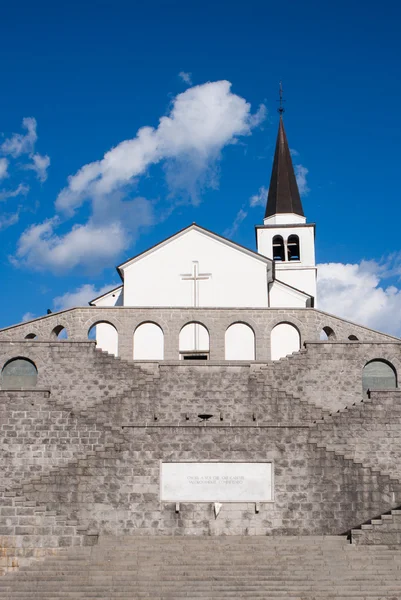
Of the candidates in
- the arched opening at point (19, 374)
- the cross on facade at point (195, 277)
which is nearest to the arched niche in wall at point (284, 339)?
the cross on facade at point (195, 277)

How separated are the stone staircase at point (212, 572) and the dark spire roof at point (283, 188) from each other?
1513 inches

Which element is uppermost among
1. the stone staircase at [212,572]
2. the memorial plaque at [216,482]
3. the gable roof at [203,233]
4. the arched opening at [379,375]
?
the gable roof at [203,233]

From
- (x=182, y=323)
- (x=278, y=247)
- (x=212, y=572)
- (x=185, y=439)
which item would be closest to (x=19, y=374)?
(x=182, y=323)

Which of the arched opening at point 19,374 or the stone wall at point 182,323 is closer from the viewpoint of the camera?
the arched opening at point 19,374

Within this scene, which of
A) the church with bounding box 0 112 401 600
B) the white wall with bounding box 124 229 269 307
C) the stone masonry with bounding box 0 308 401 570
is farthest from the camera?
the white wall with bounding box 124 229 269 307

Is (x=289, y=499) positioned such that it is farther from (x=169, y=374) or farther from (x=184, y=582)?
(x=169, y=374)

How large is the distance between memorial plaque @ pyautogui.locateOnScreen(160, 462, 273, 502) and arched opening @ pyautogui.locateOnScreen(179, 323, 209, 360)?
10.3m

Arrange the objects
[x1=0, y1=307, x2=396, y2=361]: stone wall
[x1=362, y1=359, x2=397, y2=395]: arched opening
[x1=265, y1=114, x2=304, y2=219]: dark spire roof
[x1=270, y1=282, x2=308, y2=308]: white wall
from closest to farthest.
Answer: [x1=362, y1=359, x2=397, y2=395]: arched opening
[x1=0, y1=307, x2=396, y2=361]: stone wall
[x1=270, y1=282, x2=308, y2=308]: white wall
[x1=265, y1=114, x2=304, y2=219]: dark spire roof

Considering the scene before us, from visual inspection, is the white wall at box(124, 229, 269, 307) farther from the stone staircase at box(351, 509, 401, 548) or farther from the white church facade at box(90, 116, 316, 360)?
the stone staircase at box(351, 509, 401, 548)

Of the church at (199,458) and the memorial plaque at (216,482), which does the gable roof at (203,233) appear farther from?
the memorial plaque at (216,482)

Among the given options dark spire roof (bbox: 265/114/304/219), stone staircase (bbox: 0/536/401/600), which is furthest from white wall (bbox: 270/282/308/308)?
stone staircase (bbox: 0/536/401/600)

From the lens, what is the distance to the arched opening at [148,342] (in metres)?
31.9

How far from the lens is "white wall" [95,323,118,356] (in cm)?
3253

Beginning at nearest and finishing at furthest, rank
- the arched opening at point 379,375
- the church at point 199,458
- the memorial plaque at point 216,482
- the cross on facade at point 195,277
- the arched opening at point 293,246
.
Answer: the church at point 199,458 < the memorial plaque at point 216,482 < the arched opening at point 379,375 < the cross on facade at point 195,277 < the arched opening at point 293,246
